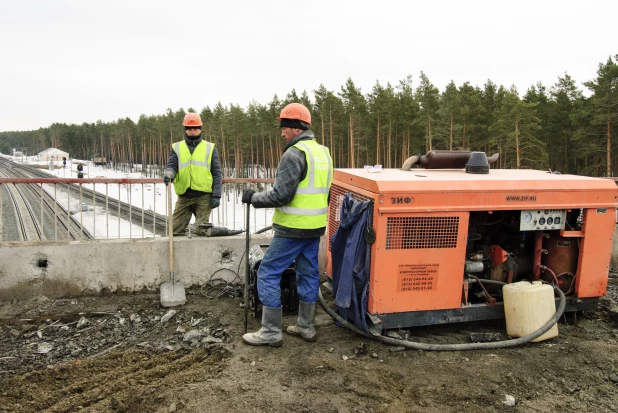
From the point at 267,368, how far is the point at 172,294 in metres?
2.02

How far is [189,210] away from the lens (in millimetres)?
6195

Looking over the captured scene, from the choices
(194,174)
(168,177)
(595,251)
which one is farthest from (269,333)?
(595,251)

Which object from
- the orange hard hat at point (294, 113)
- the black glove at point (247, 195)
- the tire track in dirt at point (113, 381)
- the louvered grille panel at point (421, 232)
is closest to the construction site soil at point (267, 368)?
the tire track in dirt at point (113, 381)

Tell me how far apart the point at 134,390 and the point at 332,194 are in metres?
2.97

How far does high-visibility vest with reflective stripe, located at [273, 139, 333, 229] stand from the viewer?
410 cm

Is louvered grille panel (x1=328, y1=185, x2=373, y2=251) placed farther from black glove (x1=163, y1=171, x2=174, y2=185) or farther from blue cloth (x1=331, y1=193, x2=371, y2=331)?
black glove (x1=163, y1=171, x2=174, y2=185)

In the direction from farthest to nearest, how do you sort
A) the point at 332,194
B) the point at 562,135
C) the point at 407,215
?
the point at 562,135, the point at 332,194, the point at 407,215

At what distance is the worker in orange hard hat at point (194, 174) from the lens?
5855 mm

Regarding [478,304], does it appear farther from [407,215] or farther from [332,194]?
[332,194]

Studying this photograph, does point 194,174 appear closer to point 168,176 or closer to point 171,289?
point 168,176

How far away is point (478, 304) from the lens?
4617mm

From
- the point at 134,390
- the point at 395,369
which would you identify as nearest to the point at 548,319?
the point at 395,369

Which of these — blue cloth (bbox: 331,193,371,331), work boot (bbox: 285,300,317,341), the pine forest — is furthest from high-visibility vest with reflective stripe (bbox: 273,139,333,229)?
the pine forest

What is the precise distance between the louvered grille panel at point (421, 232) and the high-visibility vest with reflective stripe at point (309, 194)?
652 mm
